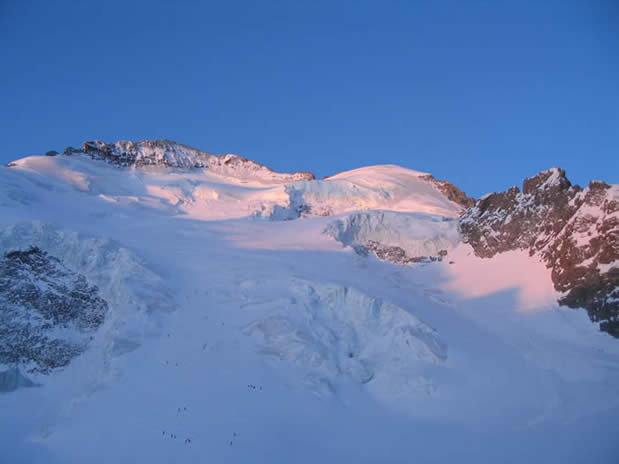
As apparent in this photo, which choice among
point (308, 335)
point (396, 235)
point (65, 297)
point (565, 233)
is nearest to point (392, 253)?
point (396, 235)

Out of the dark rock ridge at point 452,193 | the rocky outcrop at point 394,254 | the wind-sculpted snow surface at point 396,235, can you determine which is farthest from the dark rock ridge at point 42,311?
the dark rock ridge at point 452,193

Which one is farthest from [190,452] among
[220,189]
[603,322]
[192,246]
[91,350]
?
[220,189]

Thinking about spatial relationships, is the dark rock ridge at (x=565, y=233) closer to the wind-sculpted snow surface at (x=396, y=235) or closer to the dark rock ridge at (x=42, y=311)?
the wind-sculpted snow surface at (x=396, y=235)

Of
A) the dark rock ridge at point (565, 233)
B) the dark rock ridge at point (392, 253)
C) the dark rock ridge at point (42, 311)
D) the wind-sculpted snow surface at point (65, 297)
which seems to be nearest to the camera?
the dark rock ridge at point (42, 311)

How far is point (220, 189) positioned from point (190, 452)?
1270 inches

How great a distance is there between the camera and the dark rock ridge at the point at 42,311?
1905 cm

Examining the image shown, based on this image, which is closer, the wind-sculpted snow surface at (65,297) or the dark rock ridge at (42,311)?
the dark rock ridge at (42,311)

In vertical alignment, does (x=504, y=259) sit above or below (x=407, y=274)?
above

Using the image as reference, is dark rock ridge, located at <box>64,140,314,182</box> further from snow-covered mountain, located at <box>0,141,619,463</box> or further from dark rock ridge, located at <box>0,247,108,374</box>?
dark rock ridge, located at <box>0,247,108,374</box>

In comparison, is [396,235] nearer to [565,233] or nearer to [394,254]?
[394,254]

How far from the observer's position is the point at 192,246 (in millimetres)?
29703

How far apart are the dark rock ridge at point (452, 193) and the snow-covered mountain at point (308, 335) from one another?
17632 millimetres

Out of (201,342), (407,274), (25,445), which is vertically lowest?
(25,445)

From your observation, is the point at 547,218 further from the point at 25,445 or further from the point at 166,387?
the point at 25,445
